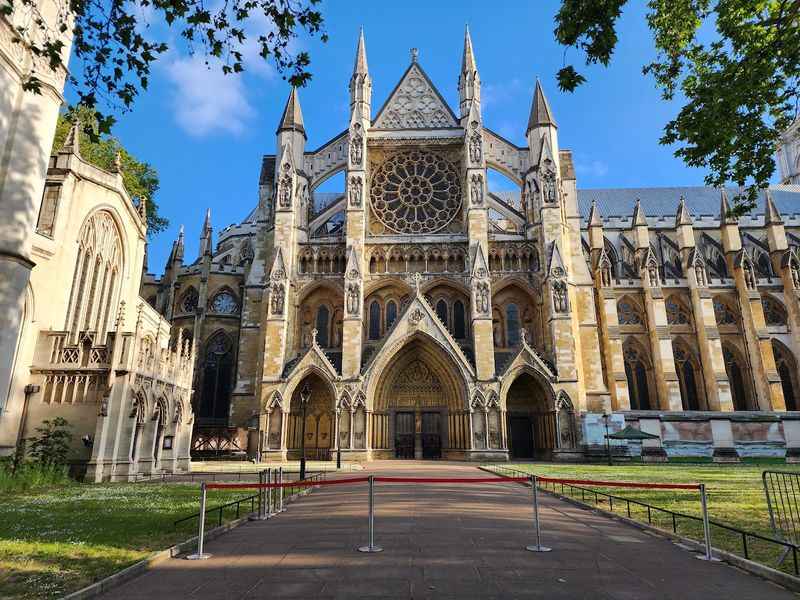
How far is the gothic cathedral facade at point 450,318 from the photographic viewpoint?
2747 centimetres

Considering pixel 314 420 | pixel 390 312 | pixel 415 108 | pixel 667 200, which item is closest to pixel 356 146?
pixel 415 108

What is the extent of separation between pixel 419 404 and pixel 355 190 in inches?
523

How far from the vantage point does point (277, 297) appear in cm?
2897

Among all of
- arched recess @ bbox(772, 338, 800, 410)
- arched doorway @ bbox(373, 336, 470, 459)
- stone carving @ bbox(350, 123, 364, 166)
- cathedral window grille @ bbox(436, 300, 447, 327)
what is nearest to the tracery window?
stone carving @ bbox(350, 123, 364, 166)

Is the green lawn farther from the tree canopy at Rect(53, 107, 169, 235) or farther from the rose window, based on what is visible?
the rose window

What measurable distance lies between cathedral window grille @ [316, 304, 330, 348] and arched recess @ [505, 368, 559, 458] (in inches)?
447

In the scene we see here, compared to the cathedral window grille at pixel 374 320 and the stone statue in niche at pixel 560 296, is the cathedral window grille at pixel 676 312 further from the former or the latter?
the cathedral window grille at pixel 374 320

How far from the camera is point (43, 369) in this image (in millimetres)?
15531

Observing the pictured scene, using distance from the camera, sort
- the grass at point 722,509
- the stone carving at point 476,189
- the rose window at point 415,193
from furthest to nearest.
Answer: the rose window at point 415,193
the stone carving at point 476,189
the grass at point 722,509

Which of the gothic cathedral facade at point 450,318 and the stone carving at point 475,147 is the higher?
the stone carving at point 475,147

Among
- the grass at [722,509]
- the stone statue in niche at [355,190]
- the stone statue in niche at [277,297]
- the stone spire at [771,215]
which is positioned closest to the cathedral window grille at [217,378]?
the stone statue in niche at [277,297]

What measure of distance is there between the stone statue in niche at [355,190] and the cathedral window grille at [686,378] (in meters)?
26.9

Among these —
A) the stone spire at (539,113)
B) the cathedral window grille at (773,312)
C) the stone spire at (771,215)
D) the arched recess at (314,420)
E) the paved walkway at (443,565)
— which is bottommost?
the paved walkway at (443,565)

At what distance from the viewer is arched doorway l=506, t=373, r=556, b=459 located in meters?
29.0
